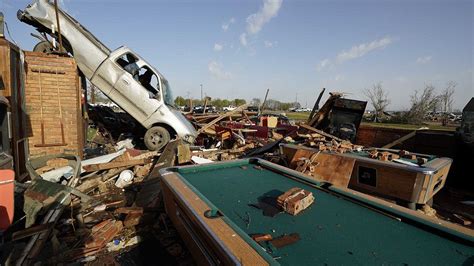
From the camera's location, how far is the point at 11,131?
4.12m

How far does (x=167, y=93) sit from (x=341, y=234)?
7020mm

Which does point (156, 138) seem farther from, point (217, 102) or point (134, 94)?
point (217, 102)

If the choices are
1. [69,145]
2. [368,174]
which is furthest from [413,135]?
[69,145]

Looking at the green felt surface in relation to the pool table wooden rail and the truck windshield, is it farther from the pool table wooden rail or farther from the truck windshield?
the truck windshield

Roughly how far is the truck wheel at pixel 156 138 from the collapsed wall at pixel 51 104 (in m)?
1.81

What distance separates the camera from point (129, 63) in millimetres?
7305

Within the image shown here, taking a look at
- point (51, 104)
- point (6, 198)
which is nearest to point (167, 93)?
point (51, 104)

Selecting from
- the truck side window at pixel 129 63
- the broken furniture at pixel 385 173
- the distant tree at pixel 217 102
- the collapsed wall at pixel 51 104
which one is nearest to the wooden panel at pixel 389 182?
the broken furniture at pixel 385 173

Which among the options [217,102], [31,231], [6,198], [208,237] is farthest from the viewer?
[217,102]

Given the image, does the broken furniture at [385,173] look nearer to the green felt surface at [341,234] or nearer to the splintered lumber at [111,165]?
the green felt surface at [341,234]

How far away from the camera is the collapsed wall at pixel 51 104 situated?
5.07 meters

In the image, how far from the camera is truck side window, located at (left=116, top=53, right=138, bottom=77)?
7016 mm

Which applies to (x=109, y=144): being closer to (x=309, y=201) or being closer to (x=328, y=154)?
(x=328, y=154)

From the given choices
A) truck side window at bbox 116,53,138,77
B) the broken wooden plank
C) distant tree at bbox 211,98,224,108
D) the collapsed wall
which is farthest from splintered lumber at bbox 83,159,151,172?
distant tree at bbox 211,98,224,108
